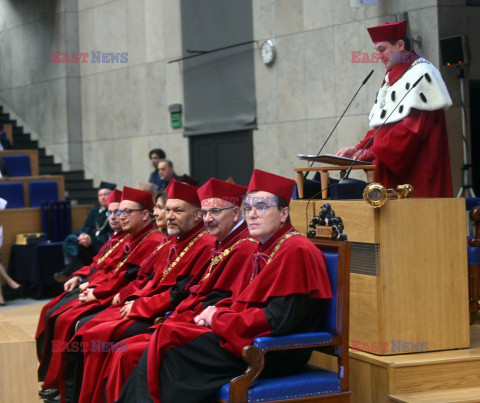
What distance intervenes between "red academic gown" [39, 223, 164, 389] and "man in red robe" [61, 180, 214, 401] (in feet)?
0.79

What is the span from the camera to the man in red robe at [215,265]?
464 centimetres

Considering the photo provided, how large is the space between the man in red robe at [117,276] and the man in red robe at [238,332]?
1.80m

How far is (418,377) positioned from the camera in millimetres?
4465

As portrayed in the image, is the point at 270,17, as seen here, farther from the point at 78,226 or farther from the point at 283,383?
the point at 283,383

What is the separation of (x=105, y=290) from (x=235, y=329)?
93.5 inches

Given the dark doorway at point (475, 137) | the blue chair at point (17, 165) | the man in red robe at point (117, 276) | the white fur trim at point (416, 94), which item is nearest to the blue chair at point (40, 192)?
the blue chair at point (17, 165)

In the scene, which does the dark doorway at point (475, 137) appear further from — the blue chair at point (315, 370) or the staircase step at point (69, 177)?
the staircase step at point (69, 177)

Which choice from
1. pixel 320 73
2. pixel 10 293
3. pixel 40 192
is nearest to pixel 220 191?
pixel 320 73

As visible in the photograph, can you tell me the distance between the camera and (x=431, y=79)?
205 inches

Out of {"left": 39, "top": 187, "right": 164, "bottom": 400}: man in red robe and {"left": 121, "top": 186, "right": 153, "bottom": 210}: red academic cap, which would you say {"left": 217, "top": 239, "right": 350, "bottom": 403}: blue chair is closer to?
{"left": 39, "top": 187, "right": 164, "bottom": 400}: man in red robe

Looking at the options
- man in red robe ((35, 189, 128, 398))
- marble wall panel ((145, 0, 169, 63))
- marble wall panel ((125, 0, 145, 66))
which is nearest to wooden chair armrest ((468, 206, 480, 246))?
man in red robe ((35, 189, 128, 398))

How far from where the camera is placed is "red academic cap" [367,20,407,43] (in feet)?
17.2

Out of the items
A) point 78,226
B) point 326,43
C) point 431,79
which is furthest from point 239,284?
point 78,226

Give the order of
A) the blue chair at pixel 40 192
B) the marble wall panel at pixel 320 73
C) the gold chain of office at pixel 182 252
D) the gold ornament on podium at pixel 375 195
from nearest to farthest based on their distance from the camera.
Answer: the gold ornament on podium at pixel 375 195 < the gold chain of office at pixel 182 252 < the marble wall panel at pixel 320 73 < the blue chair at pixel 40 192
